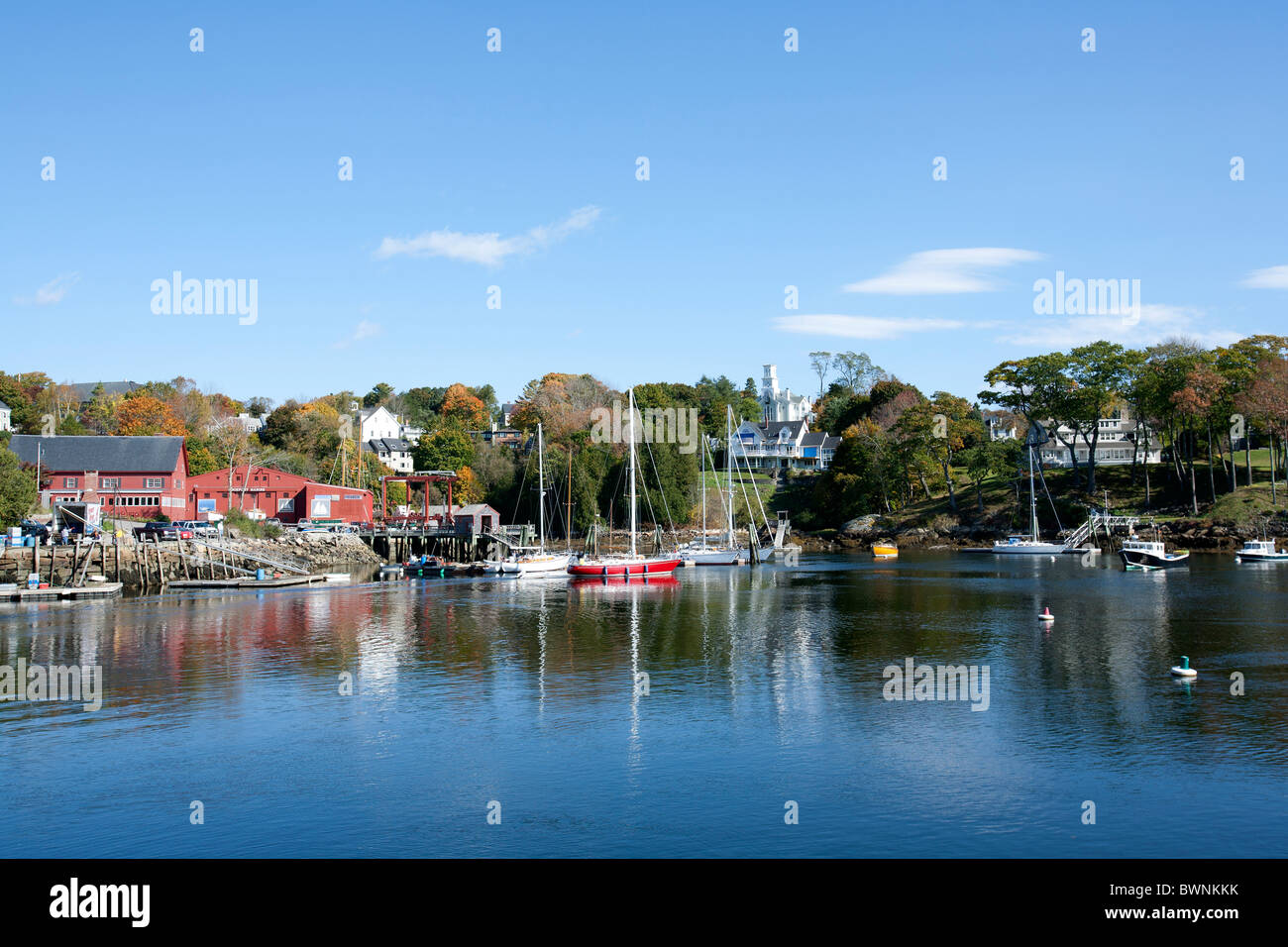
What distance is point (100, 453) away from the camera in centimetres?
9862

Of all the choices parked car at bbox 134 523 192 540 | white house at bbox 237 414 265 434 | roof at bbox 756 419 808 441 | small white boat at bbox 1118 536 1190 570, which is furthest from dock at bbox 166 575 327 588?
roof at bbox 756 419 808 441

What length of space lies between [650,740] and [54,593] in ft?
183

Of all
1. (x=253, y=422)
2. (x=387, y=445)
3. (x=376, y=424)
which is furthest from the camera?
(x=376, y=424)

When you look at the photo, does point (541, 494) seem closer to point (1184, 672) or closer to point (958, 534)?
point (958, 534)

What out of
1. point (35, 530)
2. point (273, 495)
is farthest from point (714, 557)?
point (35, 530)

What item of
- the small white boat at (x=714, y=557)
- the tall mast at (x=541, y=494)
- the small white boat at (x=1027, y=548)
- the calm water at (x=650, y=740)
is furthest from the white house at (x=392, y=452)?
the calm water at (x=650, y=740)

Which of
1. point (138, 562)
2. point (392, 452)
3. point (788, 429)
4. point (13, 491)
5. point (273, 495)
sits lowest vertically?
point (138, 562)

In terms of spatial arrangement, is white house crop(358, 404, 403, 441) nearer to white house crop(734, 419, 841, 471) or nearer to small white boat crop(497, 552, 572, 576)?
white house crop(734, 419, 841, 471)

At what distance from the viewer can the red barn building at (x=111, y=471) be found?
9681cm

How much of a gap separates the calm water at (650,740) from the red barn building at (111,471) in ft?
160

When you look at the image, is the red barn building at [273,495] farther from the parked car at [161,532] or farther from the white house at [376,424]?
the white house at [376,424]

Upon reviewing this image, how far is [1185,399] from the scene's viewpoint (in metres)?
103

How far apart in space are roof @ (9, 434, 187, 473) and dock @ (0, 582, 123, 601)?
32.9m
